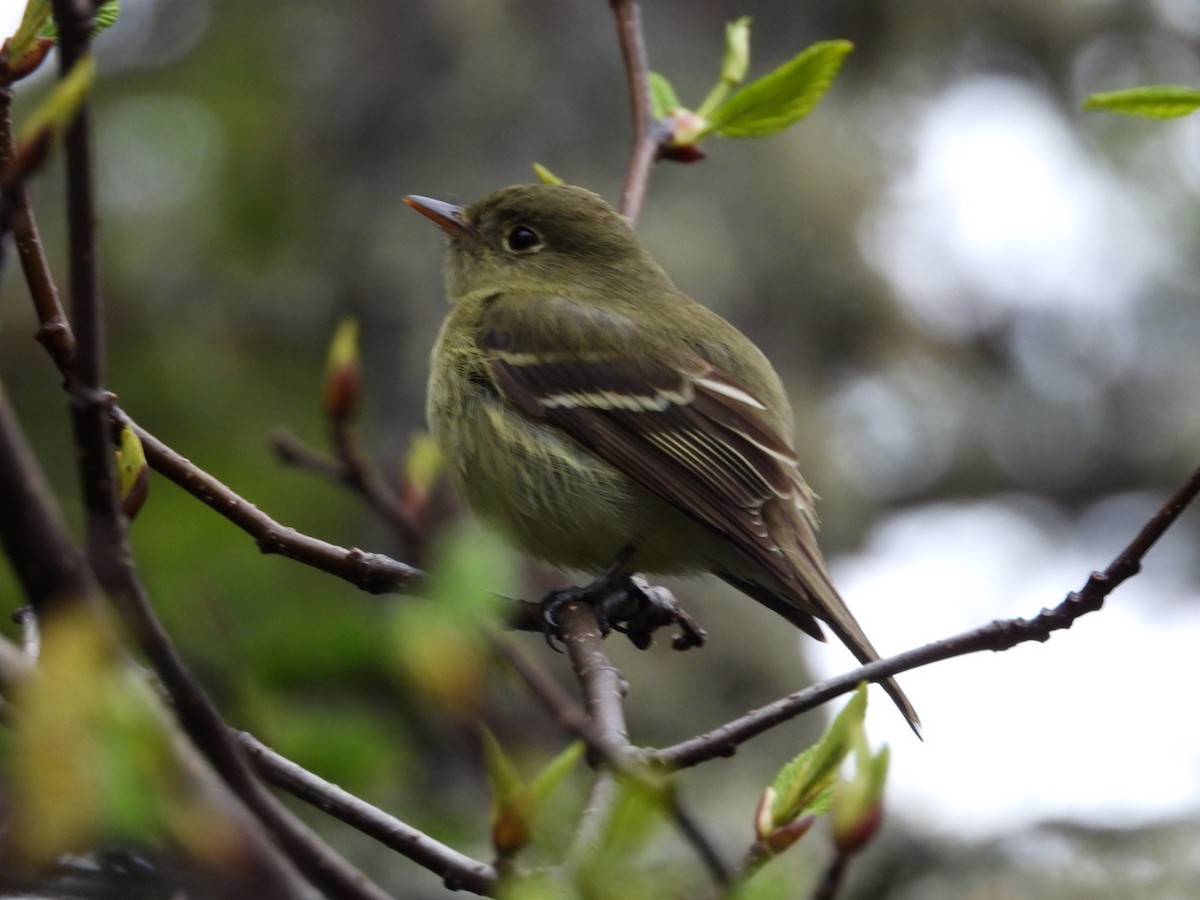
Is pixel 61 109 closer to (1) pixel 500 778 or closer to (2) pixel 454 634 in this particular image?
(2) pixel 454 634

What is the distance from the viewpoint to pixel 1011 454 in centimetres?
869

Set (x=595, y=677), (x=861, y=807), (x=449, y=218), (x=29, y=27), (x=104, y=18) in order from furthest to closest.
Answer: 1. (x=449, y=218)
2. (x=595, y=677)
3. (x=104, y=18)
4. (x=29, y=27)
5. (x=861, y=807)

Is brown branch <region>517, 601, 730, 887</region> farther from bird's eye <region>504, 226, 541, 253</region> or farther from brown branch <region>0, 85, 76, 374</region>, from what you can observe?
bird's eye <region>504, 226, 541, 253</region>

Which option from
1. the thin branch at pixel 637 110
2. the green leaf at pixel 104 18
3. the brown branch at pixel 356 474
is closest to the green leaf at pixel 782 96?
Answer: the thin branch at pixel 637 110

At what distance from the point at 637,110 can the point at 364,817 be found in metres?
1.99

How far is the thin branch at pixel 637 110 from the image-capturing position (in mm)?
3396

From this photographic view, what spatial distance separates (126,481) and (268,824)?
973 mm

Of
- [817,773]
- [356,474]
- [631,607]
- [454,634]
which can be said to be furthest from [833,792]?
[631,607]

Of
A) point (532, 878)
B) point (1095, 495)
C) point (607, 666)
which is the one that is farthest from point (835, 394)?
point (532, 878)

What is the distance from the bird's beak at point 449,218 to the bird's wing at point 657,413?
0.57 meters

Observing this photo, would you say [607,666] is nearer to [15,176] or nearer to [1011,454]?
[15,176]

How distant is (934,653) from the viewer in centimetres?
193

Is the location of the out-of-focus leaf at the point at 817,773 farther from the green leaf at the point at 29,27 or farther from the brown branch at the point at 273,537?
the green leaf at the point at 29,27

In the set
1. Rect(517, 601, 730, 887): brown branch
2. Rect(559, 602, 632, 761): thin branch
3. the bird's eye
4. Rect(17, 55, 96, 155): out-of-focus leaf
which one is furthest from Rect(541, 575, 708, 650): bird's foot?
Rect(17, 55, 96, 155): out-of-focus leaf
